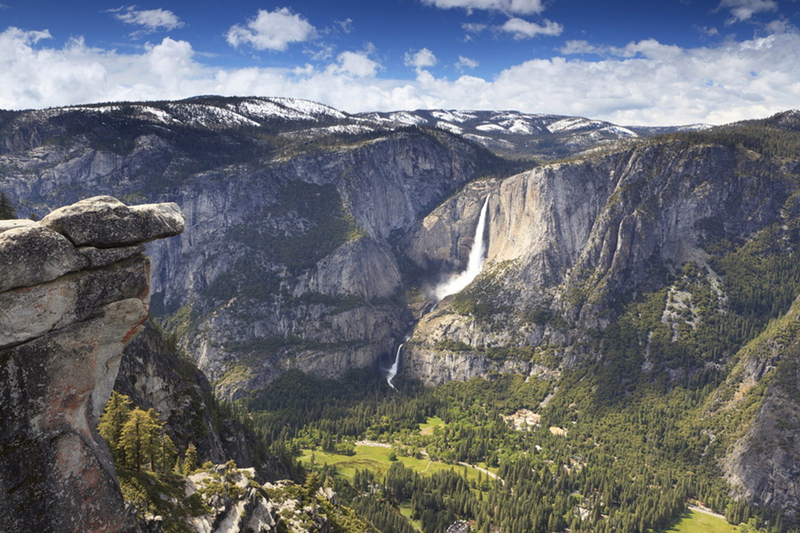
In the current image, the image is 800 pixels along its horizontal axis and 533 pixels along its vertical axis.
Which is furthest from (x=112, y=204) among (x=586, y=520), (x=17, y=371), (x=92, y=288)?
(x=586, y=520)

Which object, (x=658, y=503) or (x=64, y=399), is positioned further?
(x=658, y=503)

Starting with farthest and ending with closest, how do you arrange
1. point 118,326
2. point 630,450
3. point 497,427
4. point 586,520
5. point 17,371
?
1. point 497,427
2. point 630,450
3. point 586,520
4. point 118,326
5. point 17,371

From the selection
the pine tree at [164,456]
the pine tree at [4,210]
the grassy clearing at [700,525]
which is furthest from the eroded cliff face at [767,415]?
the pine tree at [4,210]

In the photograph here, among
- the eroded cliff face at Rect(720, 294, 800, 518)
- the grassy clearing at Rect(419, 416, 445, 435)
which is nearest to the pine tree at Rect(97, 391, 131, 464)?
the grassy clearing at Rect(419, 416, 445, 435)

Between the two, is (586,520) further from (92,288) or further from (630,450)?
(92,288)

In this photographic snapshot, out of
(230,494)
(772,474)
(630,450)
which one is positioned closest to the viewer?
(230,494)

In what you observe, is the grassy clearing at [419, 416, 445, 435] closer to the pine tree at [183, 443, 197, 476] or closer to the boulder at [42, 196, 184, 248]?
the pine tree at [183, 443, 197, 476]

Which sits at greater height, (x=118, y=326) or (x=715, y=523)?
(x=118, y=326)

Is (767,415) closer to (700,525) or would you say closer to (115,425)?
(700,525)
